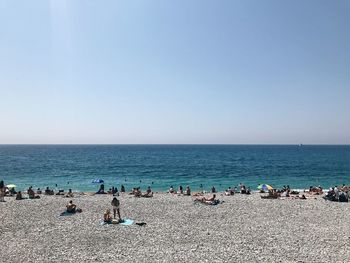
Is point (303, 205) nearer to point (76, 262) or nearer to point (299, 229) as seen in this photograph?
point (299, 229)

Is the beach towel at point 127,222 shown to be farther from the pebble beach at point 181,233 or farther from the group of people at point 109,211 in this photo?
the pebble beach at point 181,233

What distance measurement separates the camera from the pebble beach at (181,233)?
47.9ft

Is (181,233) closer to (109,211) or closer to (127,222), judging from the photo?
(127,222)

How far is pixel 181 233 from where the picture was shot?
58.8 ft

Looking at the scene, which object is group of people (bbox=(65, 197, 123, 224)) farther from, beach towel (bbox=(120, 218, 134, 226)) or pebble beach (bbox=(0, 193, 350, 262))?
pebble beach (bbox=(0, 193, 350, 262))

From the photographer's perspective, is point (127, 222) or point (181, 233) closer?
point (181, 233)

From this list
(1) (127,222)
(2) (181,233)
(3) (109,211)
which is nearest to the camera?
(2) (181,233)

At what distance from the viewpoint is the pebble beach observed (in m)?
14.6

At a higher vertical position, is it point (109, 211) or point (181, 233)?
point (109, 211)

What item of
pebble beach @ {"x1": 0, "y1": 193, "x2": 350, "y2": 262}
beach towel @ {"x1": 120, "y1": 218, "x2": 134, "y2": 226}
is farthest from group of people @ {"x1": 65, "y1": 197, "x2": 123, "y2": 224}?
pebble beach @ {"x1": 0, "y1": 193, "x2": 350, "y2": 262}

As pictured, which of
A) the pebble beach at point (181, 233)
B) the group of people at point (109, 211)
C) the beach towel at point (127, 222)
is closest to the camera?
the pebble beach at point (181, 233)

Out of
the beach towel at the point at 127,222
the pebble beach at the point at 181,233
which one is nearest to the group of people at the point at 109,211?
the beach towel at the point at 127,222

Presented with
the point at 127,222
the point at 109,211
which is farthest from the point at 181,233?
the point at 109,211

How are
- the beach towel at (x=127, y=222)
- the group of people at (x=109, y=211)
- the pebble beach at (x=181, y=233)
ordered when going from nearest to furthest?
the pebble beach at (x=181, y=233), the beach towel at (x=127, y=222), the group of people at (x=109, y=211)
